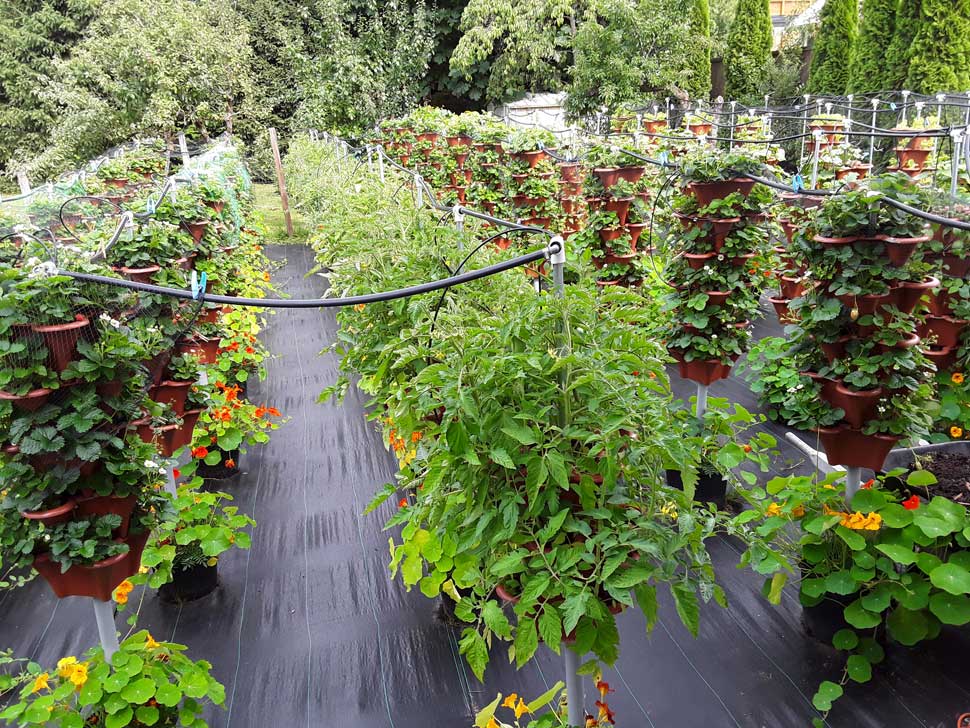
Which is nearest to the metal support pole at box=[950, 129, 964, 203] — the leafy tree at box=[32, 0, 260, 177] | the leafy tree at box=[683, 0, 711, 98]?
the leafy tree at box=[683, 0, 711, 98]

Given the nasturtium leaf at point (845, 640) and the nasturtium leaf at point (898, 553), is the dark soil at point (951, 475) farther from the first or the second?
the nasturtium leaf at point (845, 640)

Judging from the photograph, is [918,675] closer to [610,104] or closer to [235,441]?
[235,441]

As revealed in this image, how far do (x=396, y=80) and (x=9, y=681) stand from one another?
46.9 ft

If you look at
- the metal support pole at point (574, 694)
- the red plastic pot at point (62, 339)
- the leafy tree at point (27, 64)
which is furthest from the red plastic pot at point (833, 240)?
the leafy tree at point (27, 64)

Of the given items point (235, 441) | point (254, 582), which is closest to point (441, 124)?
point (235, 441)

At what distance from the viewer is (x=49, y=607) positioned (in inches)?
116

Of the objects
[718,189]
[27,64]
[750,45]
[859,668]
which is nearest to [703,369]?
[718,189]

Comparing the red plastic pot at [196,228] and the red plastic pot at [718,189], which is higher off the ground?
the red plastic pot at [718,189]

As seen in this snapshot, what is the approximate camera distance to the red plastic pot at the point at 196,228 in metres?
3.18

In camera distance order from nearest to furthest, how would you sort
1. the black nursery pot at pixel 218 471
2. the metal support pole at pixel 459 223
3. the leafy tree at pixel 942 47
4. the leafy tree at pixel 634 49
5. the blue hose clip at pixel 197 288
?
the blue hose clip at pixel 197 288, the metal support pole at pixel 459 223, the black nursery pot at pixel 218 471, the leafy tree at pixel 942 47, the leafy tree at pixel 634 49

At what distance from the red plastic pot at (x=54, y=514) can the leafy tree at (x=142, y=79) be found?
13.1m

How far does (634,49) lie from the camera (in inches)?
506

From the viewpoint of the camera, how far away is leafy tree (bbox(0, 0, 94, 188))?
1544 cm

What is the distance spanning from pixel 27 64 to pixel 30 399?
18.2 meters
